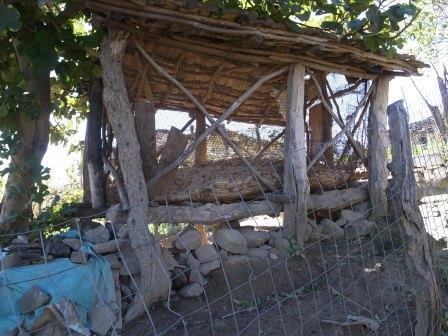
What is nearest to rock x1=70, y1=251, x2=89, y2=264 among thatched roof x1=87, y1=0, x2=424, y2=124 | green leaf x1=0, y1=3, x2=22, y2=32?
thatched roof x1=87, y1=0, x2=424, y2=124

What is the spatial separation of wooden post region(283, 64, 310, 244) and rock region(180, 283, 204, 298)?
1.20 metres

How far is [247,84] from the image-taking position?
556cm

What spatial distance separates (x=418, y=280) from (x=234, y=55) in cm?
284

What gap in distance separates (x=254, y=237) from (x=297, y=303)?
1.73 meters

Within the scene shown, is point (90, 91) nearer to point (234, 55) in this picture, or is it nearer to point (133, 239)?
point (234, 55)

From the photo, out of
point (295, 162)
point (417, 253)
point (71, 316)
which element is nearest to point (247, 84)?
point (295, 162)

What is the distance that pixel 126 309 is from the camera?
4305 mm

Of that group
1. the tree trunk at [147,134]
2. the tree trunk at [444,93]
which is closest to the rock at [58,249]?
the tree trunk at [147,134]

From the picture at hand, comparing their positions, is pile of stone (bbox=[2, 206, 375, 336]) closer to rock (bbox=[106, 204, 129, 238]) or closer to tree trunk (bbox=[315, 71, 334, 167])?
rock (bbox=[106, 204, 129, 238])

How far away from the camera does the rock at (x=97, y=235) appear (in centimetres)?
454

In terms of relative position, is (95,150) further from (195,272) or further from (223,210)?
(195,272)

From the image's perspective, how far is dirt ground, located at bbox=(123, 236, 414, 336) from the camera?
3.85m

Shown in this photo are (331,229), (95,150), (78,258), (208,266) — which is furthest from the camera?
(331,229)

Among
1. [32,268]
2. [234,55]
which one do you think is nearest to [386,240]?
[234,55]
